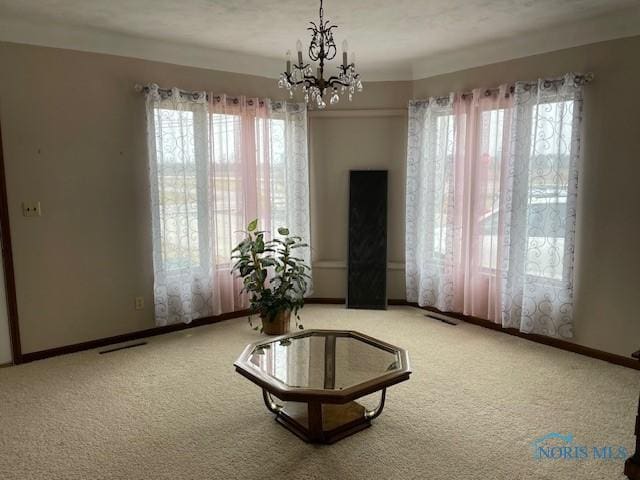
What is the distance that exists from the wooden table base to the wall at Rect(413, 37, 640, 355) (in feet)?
6.71

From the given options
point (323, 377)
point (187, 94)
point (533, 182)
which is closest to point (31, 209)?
point (187, 94)

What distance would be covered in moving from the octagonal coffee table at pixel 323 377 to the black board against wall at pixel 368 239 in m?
1.88

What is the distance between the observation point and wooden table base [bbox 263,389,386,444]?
2.49m

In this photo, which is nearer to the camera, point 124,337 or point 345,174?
point 124,337

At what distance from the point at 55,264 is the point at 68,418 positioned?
1394 mm

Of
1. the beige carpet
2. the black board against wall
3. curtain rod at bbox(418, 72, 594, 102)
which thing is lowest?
the beige carpet

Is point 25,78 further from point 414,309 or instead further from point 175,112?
point 414,309

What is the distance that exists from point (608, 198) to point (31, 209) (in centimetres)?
441

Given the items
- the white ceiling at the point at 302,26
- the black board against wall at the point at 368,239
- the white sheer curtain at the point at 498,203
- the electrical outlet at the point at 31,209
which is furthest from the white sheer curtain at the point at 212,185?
the white sheer curtain at the point at 498,203

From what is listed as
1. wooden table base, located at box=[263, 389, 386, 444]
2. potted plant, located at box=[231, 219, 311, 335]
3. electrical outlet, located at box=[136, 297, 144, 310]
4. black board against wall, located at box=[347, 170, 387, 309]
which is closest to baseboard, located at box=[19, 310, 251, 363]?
electrical outlet, located at box=[136, 297, 144, 310]

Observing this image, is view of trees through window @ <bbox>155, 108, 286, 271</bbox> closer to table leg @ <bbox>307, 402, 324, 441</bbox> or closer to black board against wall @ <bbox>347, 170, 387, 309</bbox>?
black board against wall @ <bbox>347, 170, 387, 309</bbox>

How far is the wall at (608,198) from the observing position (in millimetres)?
3324

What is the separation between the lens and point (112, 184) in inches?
153

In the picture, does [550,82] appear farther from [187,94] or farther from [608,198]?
[187,94]
